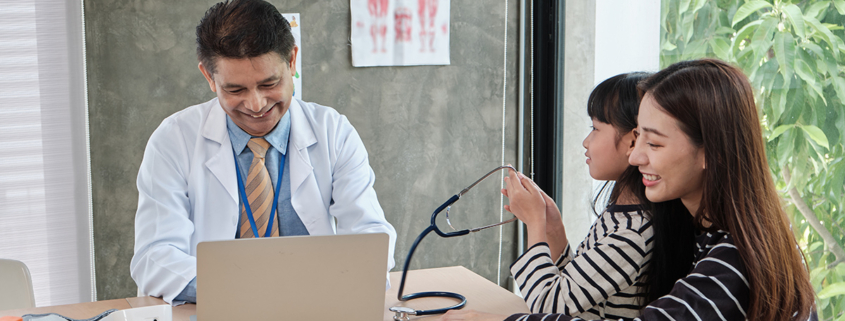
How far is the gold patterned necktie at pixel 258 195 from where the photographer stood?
182 centimetres

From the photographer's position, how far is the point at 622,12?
269 centimetres

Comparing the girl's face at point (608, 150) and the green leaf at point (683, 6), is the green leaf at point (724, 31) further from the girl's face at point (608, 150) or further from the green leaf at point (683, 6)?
the girl's face at point (608, 150)

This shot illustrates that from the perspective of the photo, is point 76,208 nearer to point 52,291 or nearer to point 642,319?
point 52,291

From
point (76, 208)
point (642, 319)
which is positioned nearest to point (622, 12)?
point (642, 319)

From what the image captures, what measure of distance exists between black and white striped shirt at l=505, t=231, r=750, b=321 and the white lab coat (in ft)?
2.30

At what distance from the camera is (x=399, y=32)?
9.73ft

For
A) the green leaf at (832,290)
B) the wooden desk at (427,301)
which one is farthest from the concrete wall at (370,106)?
the green leaf at (832,290)

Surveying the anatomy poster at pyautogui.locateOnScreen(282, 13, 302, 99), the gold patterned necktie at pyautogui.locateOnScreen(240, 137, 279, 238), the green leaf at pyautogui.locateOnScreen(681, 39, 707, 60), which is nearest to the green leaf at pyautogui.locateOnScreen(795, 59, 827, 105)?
the green leaf at pyautogui.locateOnScreen(681, 39, 707, 60)

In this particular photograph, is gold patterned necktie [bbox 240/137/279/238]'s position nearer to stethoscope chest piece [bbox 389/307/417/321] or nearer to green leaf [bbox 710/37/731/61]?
stethoscope chest piece [bbox 389/307/417/321]

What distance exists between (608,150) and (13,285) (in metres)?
1.54

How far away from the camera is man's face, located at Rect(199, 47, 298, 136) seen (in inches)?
64.5

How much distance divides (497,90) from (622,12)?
72 centimetres

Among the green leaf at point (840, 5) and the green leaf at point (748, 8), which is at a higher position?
the green leaf at point (748, 8)

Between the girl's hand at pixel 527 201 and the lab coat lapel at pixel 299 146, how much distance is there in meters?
0.62
